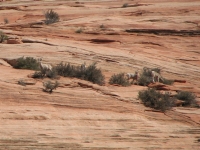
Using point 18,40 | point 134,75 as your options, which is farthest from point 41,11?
point 134,75

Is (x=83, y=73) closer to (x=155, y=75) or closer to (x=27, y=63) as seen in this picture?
(x=27, y=63)

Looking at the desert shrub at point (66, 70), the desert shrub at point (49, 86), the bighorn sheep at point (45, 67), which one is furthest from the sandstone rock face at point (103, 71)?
the desert shrub at point (66, 70)

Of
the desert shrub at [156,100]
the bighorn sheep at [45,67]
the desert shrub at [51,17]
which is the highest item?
the desert shrub at [51,17]

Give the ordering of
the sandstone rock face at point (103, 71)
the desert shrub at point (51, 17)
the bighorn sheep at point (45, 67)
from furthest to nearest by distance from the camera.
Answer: the desert shrub at point (51, 17) → the bighorn sheep at point (45, 67) → the sandstone rock face at point (103, 71)

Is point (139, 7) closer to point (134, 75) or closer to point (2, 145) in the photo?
point (134, 75)

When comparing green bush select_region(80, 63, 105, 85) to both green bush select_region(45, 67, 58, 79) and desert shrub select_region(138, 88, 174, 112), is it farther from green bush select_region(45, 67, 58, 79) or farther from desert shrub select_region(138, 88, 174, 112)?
desert shrub select_region(138, 88, 174, 112)

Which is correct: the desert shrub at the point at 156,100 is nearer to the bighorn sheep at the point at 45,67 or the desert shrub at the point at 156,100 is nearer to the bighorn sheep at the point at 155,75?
the bighorn sheep at the point at 155,75
